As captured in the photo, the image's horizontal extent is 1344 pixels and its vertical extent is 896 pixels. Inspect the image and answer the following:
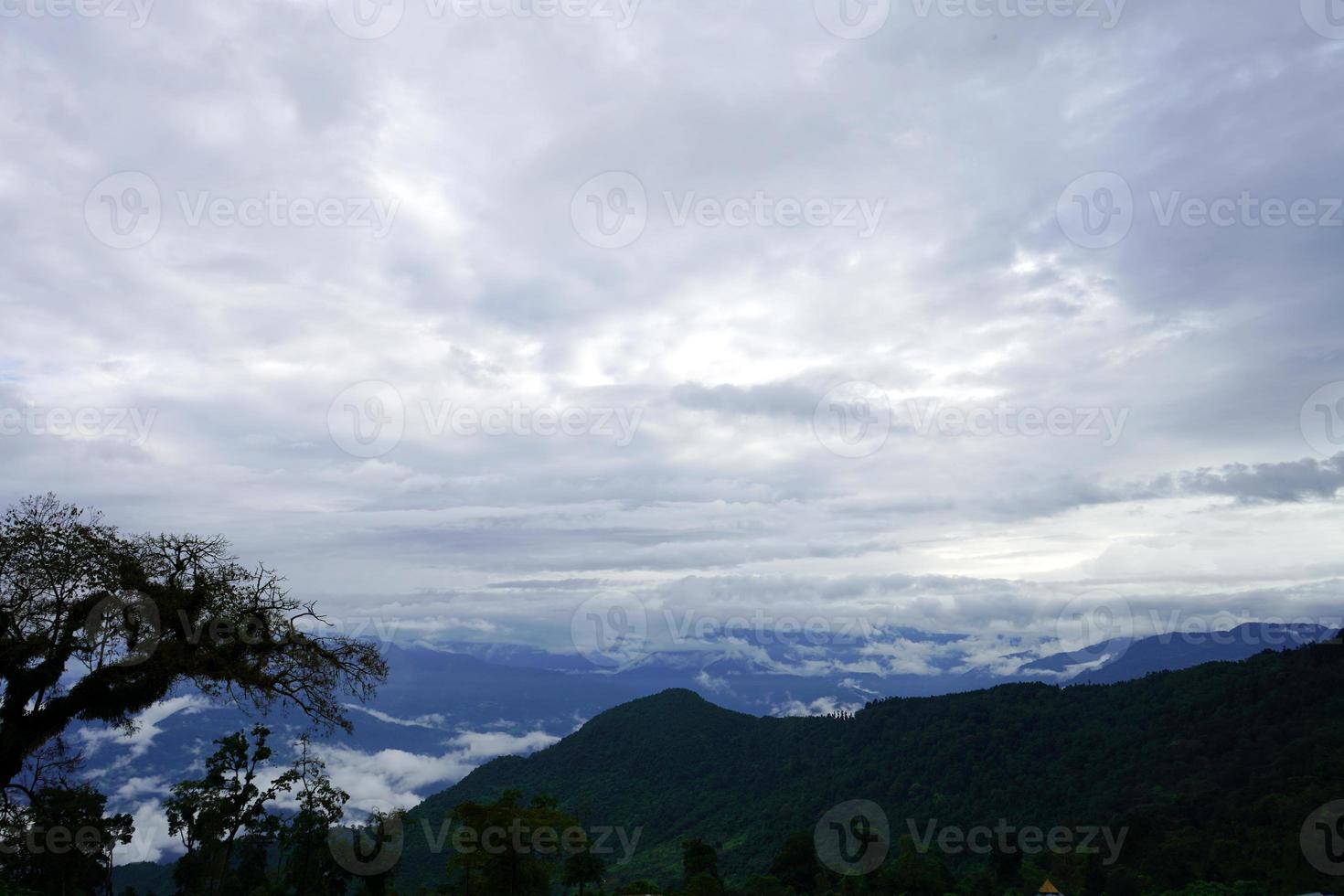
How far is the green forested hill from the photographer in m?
87.4

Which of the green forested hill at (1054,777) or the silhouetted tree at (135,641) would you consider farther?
the green forested hill at (1054,777)

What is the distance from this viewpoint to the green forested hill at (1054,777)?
287ft

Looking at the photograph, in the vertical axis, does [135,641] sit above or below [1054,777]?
above

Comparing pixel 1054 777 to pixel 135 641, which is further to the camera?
pixel 1054 777

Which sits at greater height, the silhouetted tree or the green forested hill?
the silhouetted tree

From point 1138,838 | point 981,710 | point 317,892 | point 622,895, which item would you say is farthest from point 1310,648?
Result: point 317,892

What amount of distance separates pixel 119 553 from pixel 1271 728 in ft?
500

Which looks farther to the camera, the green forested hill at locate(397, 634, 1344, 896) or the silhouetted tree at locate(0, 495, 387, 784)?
the green forested hill at locate(397, 634, 1344, 896)

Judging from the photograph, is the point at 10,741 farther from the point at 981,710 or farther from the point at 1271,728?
the point at 981,710

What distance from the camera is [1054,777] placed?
136 m

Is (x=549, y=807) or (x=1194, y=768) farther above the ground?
(x=549, y=807)

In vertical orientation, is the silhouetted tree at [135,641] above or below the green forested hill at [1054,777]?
above

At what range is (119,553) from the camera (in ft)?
50.7

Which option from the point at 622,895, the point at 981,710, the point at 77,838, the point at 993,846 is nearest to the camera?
the point at 77,838
